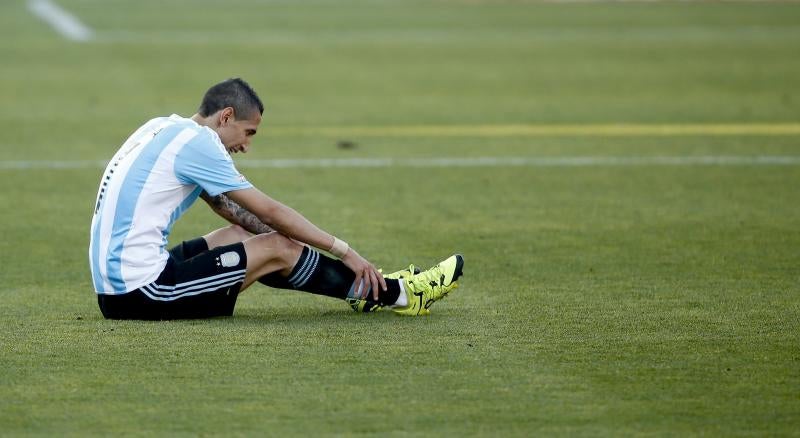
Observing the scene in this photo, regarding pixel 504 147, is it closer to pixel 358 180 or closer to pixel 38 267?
pixel 358 180

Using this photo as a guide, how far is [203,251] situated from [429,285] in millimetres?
1225

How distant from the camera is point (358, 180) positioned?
13.2 metres

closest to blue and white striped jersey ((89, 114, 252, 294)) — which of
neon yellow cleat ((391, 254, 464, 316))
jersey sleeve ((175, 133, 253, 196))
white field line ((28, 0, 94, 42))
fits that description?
jersey sleeve ((175, 133, 253, 196))

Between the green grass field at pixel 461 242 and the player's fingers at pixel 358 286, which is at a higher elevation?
the player's fingers at pixel 358 286

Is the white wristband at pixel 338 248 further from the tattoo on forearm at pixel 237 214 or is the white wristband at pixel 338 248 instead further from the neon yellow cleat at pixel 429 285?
the tattoo on forearm at pixel 237 214

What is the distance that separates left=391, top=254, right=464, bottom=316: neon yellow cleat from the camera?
7.81 meters

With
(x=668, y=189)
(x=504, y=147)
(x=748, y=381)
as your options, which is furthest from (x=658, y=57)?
(x=748, y=381)

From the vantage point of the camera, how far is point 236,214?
7.95 metres

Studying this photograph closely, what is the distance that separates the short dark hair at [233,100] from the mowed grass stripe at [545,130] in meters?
8.60

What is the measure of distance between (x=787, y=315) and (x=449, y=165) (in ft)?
21.4

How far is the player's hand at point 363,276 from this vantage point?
24.8 ft

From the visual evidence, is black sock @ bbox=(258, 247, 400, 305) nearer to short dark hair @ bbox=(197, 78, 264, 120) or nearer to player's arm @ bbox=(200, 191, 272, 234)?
player's arm @ bbox=(200, 191, 272, 234)

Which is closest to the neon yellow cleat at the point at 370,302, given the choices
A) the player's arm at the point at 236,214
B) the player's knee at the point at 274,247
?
the player's knee at the point at 274,247

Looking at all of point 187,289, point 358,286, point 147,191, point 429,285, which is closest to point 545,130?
point 429,285
